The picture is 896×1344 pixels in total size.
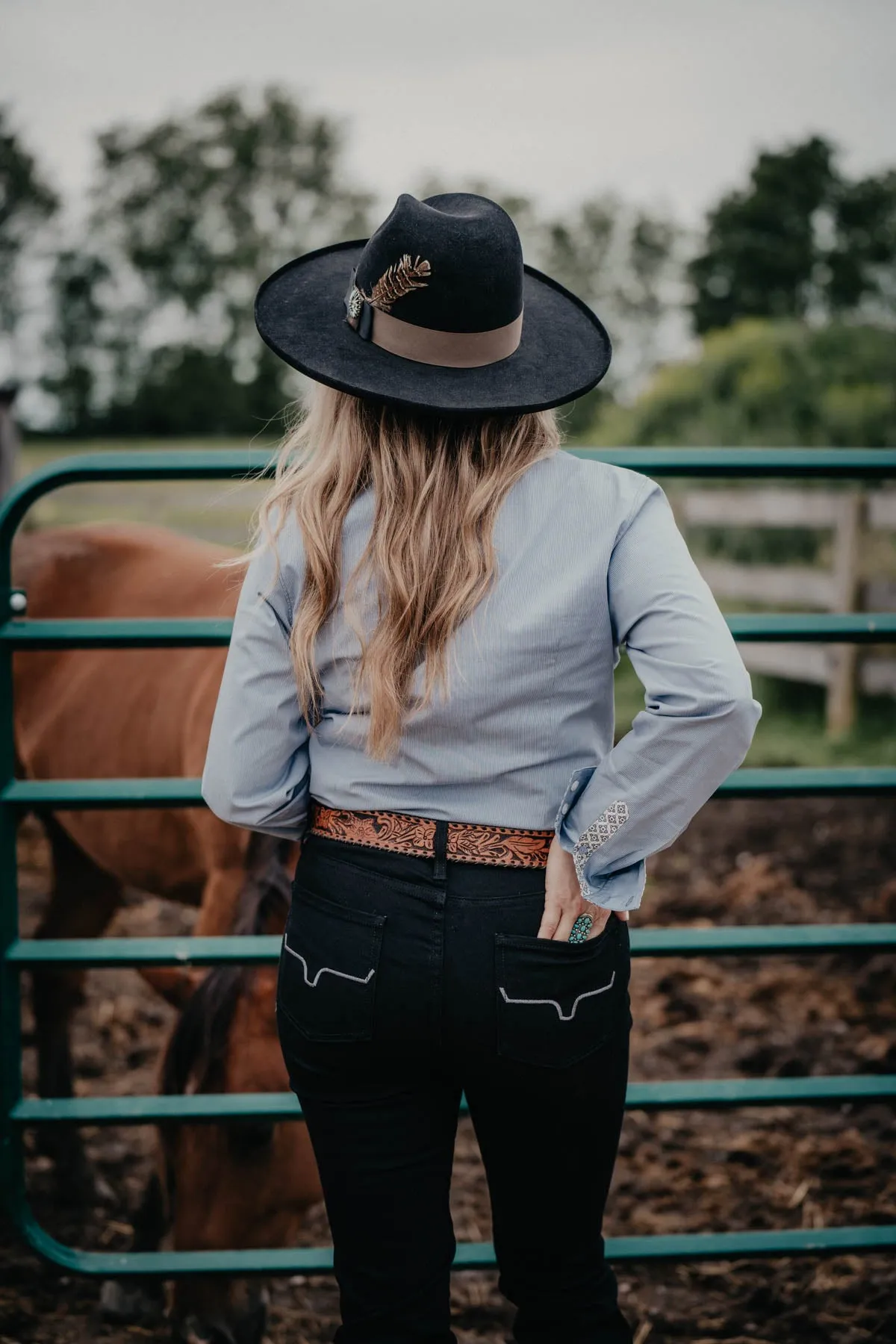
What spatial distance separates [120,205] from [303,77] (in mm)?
8863

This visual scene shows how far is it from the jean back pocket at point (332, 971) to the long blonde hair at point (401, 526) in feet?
0.65

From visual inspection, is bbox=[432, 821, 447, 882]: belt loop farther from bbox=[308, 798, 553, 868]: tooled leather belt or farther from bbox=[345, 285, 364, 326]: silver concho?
bbox=[345, 285, 364, 326]: silver concho

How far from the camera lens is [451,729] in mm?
1226

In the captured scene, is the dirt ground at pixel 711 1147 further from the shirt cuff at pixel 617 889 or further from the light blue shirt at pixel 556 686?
the light blue shirt at pixel 556 686

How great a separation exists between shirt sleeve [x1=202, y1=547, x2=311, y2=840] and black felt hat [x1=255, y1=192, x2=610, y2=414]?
0.80 ft

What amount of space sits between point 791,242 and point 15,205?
28.0 meters

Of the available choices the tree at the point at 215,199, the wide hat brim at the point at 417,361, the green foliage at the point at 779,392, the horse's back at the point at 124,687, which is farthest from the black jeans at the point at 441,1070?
the tree at the point at 215,199

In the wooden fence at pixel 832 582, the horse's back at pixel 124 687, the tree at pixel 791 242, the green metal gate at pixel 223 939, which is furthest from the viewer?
the tree at pixel 791 242

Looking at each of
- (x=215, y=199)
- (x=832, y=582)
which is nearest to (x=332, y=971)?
(x=832, y=582)

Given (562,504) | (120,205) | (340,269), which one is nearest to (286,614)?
(562,504)

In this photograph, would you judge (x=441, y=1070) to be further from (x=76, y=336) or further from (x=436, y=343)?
(x=76, y=336)

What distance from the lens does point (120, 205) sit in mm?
41844

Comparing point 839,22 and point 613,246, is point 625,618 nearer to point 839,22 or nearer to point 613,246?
point 839,22

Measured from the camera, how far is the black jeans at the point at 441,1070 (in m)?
1.21
